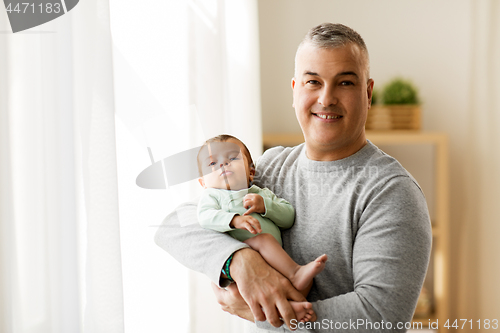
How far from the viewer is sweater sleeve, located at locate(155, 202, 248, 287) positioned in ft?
3.26

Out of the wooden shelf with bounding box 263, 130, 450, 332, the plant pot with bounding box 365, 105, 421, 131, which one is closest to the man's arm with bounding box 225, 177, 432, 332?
the wooden shelf with bounding box 263, 130, 450, 332

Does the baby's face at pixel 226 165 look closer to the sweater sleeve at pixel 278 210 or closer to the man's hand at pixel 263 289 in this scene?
the sweater sleeve at pixel 278 210

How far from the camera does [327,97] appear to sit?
1054mm

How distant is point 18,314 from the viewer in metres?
0.69

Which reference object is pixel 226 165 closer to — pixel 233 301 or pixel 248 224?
pixel 248 224

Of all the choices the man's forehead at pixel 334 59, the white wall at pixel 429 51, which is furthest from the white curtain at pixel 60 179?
the white wall at pixel 429 51

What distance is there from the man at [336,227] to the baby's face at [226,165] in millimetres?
104

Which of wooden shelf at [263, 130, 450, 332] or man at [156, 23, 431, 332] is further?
wooden shelf at [263, 130, 450, 332]

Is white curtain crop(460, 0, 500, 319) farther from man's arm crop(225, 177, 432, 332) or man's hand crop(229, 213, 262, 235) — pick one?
man's hand crop(229, 213, 262, 235)

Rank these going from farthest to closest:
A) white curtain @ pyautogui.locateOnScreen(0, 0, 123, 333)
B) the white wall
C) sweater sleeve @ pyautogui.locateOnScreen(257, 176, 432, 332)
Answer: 1. the white wall
2. sweater sleeve @ pyautogui.locateOnScreen(257, 176, 432, 332)
3. white curtain @ pyautogui.locateOnScreen(0, 0, 123, 333)

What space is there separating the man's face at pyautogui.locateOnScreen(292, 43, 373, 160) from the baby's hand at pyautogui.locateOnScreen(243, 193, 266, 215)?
0.66ft

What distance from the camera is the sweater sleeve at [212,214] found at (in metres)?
1.03

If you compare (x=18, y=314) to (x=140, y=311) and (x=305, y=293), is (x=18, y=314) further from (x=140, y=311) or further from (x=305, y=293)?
(x=305, y=293)

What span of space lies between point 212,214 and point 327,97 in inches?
15.1
